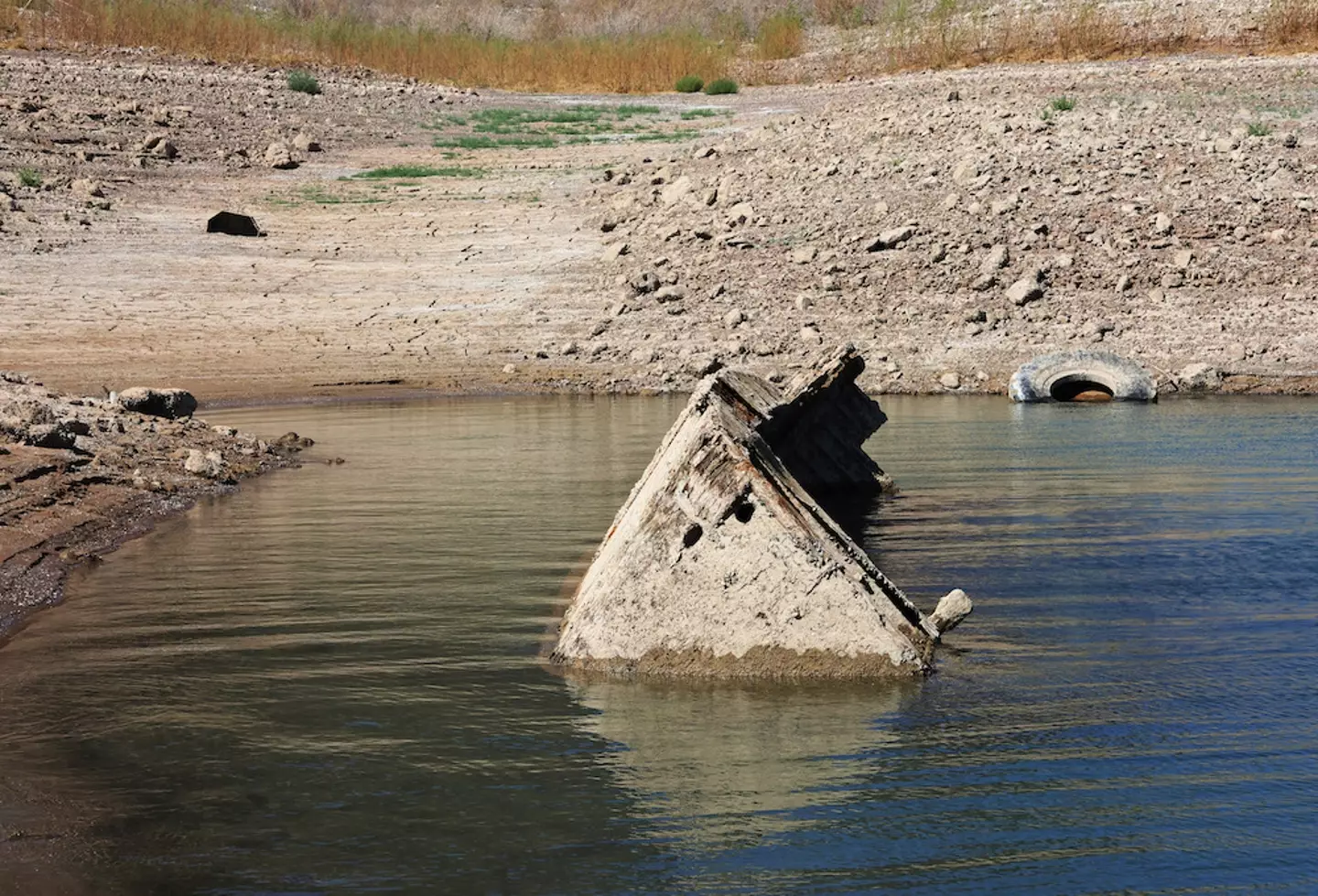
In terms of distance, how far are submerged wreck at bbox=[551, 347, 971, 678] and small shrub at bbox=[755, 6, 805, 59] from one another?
36318 millimetres

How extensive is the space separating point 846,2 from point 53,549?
42053mm

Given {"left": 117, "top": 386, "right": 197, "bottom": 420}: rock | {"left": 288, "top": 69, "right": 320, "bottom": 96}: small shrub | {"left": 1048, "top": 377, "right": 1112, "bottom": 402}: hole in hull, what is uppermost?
{"left": 288, "top": 69, "right": 320, "bottom": 96}: small shrub

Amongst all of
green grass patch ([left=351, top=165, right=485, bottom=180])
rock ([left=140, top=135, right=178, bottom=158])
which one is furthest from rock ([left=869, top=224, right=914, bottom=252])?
rock ([left=140, top=135, right=178, bottom=158])

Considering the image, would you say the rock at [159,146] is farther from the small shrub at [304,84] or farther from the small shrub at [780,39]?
the small shrub at [780,39]

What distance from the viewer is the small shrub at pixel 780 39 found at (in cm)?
4334

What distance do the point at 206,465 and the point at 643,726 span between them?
7812 mm

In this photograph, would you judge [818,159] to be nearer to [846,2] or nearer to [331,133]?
[331,133]

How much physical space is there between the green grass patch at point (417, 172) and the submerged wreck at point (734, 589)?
22.2 m

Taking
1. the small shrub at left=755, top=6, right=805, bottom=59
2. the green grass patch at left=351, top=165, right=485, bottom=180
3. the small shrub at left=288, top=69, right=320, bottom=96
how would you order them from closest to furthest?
the green grass patch at left=351, top=165, right=485, bottom=180 → the small shrub at left=288, top=69, right=320, bottom=96 → the small shrub at left=755, top=6, right=805, bottom=59

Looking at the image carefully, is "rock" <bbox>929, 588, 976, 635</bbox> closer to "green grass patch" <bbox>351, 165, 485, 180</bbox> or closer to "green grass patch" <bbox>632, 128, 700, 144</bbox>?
"green grass patch" <bbox>351, 165, 485, 180</bbox>

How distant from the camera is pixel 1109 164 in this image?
25531 millimetres

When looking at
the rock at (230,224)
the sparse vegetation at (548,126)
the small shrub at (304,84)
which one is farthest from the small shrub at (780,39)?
the rock at (230,224)

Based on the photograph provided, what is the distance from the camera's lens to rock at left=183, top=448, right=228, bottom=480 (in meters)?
14.1

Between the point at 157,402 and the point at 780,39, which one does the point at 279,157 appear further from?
the point at 780,39
